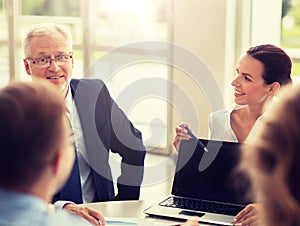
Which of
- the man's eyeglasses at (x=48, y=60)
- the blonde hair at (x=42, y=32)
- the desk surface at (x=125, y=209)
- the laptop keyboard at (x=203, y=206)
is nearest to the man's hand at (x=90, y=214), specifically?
the desk surface at (x=125, y=209)

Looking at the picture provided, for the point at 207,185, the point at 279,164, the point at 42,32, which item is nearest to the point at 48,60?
the point at 42,32

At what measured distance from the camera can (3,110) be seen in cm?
127

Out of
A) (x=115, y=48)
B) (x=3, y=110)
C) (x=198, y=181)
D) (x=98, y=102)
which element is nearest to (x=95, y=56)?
(x=115, y=48)

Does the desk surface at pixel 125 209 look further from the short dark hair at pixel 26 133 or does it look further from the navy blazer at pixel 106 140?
the short dark hair at pixel 26 133

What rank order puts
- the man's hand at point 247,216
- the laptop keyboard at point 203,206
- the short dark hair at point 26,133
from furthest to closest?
1. the laptop keyboard at point 203,206
2. the man's hand at point 247,216
3. the short dark hair at point 26,133

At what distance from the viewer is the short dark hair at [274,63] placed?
2.92 metres

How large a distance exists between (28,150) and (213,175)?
1201mm

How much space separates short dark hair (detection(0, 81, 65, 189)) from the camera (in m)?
1.26

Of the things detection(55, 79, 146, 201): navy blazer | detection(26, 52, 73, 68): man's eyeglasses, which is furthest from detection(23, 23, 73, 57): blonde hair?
detection(55, 79, 146, 201): navy blazer

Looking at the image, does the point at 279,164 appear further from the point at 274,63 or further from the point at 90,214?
the point at 274,63

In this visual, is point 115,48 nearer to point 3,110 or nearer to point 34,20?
point 34,20

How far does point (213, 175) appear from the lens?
2.36m

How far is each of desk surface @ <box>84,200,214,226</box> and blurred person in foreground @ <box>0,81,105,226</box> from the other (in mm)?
990

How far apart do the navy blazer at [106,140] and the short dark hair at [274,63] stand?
2.16ft
